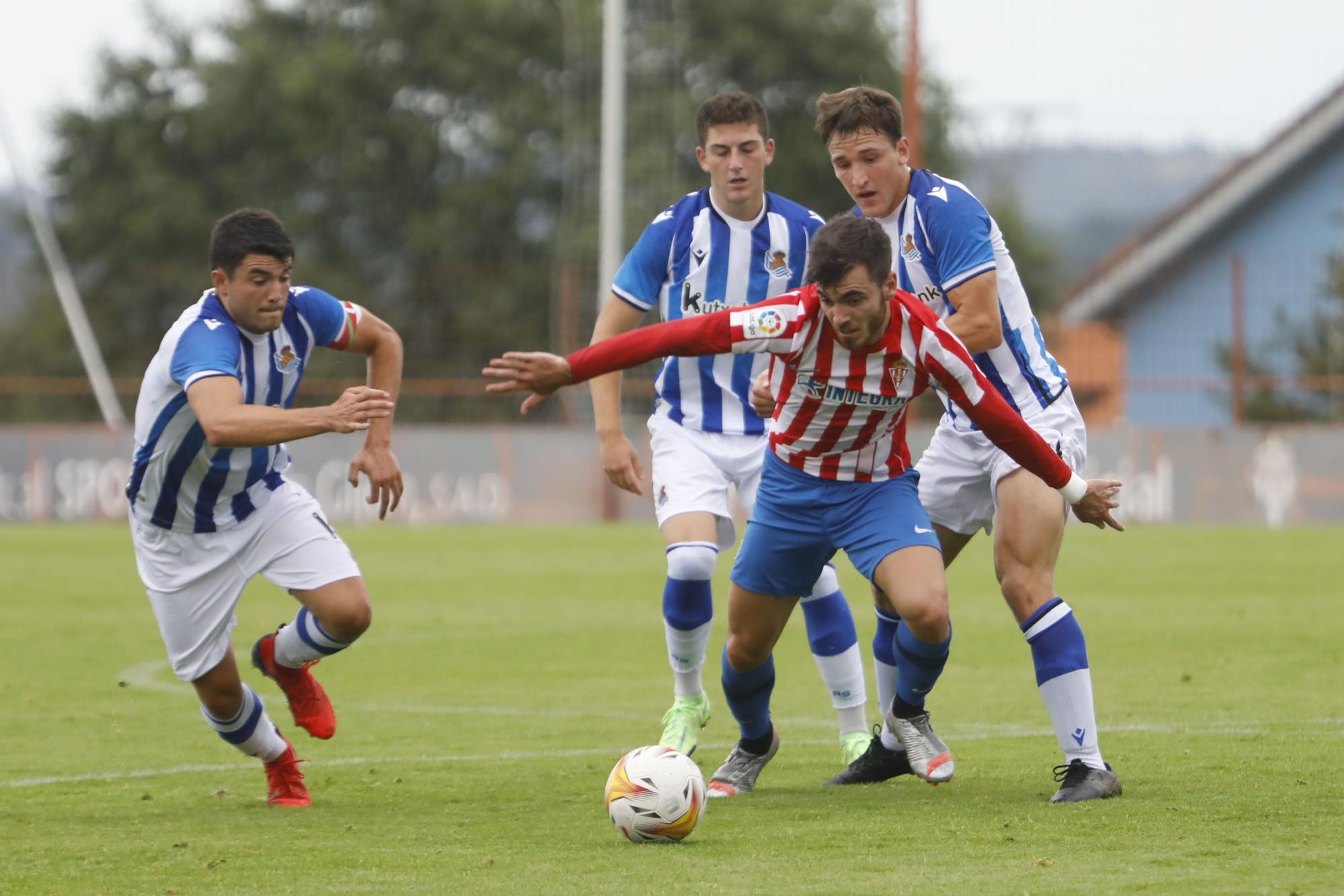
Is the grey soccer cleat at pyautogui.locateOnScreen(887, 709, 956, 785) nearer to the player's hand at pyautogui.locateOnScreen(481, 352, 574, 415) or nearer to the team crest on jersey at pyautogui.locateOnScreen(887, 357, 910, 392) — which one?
the team crest on jersey at pyautogui.locateOnScreen(887, 357, 910, 392)

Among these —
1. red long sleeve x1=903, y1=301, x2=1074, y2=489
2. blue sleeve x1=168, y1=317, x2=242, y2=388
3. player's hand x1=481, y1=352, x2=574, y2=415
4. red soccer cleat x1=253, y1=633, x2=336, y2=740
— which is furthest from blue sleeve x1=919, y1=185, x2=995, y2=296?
red soccer cleat x1=253, y1=633, x2=336, y2=740

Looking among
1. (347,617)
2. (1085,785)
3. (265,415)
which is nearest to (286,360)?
(265,415)

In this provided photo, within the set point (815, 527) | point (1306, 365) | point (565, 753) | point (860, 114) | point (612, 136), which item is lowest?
point (1306, 365)

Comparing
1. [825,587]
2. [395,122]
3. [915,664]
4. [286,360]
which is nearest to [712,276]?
[825,587]

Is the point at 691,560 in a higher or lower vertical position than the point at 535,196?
lower

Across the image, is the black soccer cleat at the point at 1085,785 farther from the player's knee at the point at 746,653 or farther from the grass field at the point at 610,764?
the player's knee at the point at 746,653

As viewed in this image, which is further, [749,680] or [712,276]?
[712,276]

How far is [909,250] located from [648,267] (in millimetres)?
1175

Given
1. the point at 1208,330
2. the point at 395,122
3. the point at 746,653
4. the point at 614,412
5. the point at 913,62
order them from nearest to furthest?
the point at 746,653
the point at 614,412
the point at 913,62
the point at 1208,330
the point at 395,122

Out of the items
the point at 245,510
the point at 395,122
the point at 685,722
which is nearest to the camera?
the point at 245,510

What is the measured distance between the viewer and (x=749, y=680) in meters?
6.21

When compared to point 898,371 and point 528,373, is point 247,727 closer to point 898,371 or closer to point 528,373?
point 528,373

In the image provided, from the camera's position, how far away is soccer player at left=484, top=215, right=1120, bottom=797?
5441mm

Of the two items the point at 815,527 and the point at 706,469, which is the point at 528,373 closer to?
the point at 815,527
